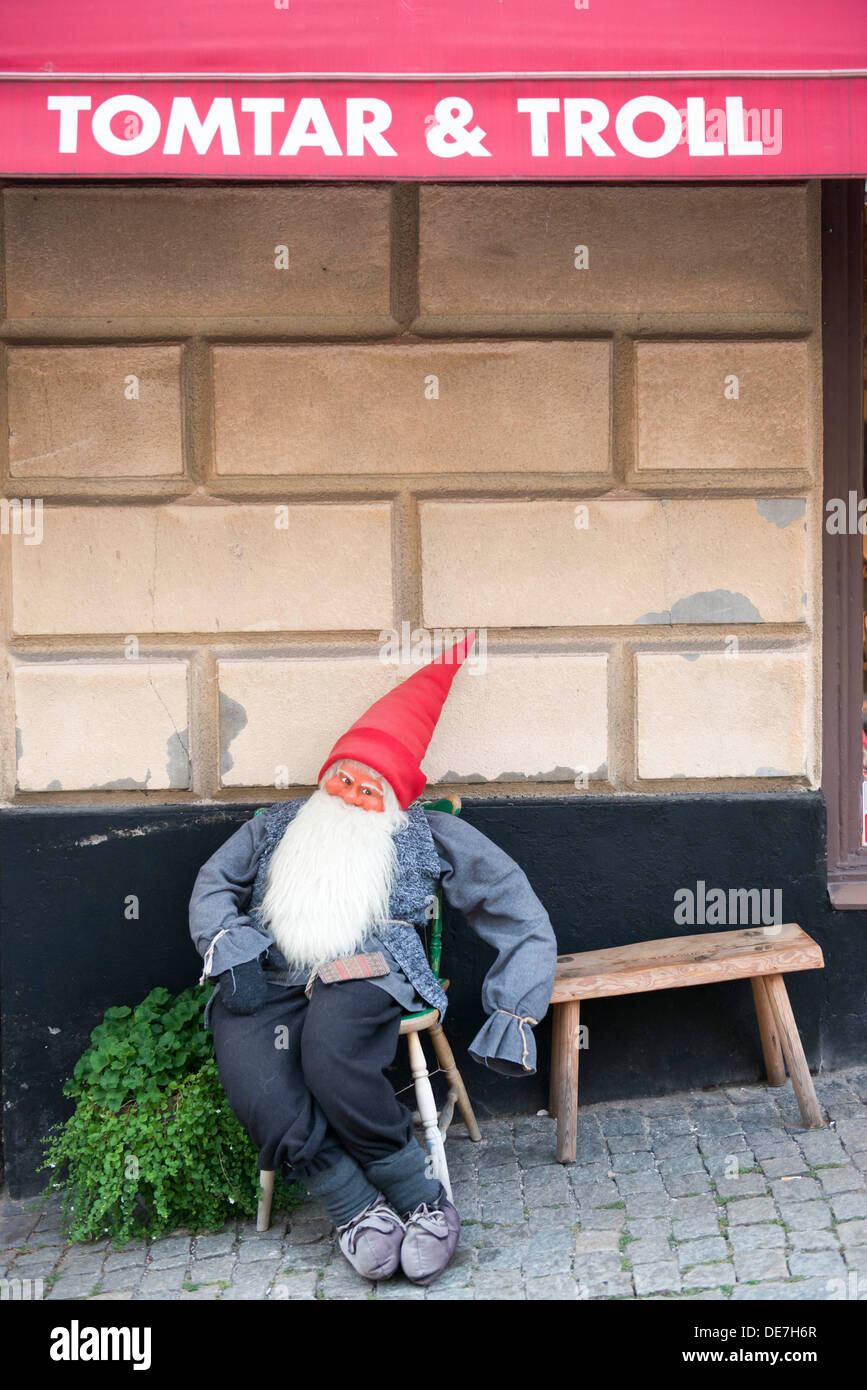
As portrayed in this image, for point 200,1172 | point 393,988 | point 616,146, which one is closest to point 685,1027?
point 393,988

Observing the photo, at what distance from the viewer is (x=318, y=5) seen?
10.2 feet

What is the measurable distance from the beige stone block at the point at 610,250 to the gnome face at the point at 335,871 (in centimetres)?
162

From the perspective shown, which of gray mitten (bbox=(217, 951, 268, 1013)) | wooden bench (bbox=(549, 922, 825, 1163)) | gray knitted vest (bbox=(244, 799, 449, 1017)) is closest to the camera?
gray mitten (bbox=(217, 951, 268, 1013))

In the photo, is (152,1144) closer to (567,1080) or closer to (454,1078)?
(454,1078)

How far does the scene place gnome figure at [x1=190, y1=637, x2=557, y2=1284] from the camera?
9.78 ft

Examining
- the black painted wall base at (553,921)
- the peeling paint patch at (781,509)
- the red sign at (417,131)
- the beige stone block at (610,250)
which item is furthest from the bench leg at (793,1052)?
the red sign at (417,131)

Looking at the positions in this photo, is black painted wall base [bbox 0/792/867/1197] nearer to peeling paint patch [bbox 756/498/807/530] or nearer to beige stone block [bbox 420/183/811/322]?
peeling paint patch [bbox 756/498/807/530]

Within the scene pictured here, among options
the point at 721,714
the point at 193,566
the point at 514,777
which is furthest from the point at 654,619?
the point at 193,566

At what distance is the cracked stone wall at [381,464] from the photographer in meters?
3.77

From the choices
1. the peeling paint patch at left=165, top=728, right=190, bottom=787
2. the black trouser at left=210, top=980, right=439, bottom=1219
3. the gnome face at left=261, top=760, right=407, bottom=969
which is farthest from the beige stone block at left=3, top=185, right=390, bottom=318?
the black trouser at left=210, top=980, right=439, bottom=1219

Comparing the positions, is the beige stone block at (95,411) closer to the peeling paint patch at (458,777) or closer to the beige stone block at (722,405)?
the peeling paint patch at (458,777)

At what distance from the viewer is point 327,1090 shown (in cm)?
297

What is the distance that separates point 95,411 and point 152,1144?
2.25 m

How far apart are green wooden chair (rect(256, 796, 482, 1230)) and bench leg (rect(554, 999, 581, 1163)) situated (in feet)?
1.05
